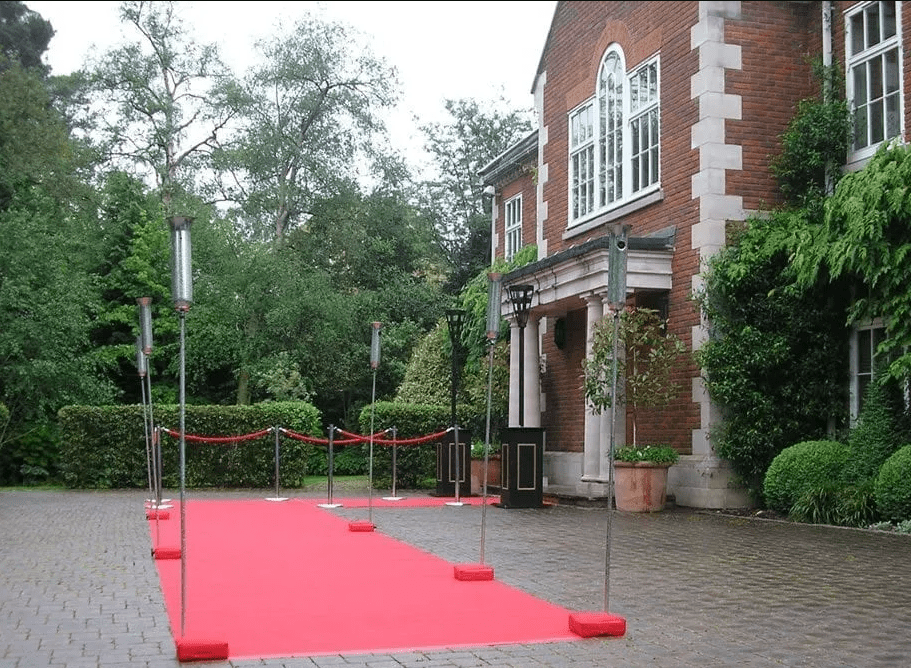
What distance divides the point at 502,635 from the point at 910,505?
23.2 ft

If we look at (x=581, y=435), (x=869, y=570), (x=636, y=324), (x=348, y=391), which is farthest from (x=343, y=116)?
(x=869, y=570)

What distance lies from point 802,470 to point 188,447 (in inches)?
501

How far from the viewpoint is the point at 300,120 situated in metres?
32.2

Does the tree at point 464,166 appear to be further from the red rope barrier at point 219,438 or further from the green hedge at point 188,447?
the red rope barrier at point 219,438

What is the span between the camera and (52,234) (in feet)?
80.4

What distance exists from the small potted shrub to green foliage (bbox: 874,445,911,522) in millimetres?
3207

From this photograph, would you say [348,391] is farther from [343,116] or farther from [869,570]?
[869,570]

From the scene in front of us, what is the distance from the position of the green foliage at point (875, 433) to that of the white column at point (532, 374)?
6590 millimetres

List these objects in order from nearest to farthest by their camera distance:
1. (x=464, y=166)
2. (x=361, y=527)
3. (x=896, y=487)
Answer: (x=896, y=487) < (x=361, y=527) < (x=464, y=166)

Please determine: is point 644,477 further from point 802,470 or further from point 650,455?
point 802,470

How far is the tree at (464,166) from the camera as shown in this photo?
37.5 metres

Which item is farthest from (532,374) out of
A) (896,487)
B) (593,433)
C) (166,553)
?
(166,553)

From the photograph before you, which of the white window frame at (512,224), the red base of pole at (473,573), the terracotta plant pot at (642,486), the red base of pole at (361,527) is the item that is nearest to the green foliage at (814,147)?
the terracotta plant pot at (642,486)

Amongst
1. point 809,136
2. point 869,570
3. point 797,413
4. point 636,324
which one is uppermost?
point 809,136
